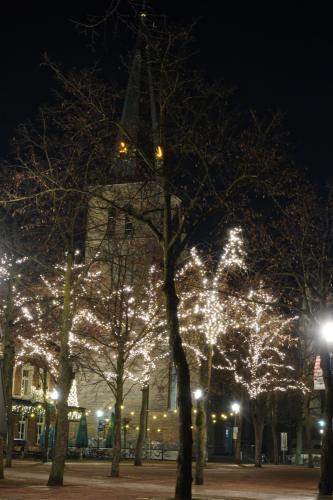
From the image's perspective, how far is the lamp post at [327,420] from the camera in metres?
22.6

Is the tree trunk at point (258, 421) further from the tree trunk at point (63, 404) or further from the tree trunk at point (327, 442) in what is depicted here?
the tree trunk at point (63, 404)

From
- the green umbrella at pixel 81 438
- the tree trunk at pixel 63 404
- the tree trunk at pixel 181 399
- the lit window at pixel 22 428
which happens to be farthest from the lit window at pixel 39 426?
the tree trunk at pixel 181 399

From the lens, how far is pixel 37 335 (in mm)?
39312

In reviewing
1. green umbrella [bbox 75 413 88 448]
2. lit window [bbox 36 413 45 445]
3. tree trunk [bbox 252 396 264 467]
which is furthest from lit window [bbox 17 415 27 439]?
tree trunk [bbox 252 396 264 467]

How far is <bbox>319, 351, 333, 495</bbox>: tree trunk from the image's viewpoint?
22547mm

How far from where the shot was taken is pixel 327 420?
76.5 ft

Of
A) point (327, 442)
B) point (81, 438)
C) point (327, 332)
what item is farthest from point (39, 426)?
point (327, 332)

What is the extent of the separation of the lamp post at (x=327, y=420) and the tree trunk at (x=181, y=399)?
801cm

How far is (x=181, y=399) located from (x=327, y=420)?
9.24m

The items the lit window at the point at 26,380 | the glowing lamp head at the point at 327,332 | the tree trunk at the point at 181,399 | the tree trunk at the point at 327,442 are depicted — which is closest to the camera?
the tree trunk at the point at 181,399

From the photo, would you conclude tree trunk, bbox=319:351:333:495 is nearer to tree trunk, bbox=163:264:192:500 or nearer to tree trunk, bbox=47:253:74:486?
tree trunk, bbox=47:253:74:486

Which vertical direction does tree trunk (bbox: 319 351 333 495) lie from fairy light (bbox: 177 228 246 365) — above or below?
below

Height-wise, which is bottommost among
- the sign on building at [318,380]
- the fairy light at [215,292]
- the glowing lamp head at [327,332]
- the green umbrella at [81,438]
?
the green umbrella at [81,438]

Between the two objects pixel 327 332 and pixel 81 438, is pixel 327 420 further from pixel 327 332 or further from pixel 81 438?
pixel 81 438
